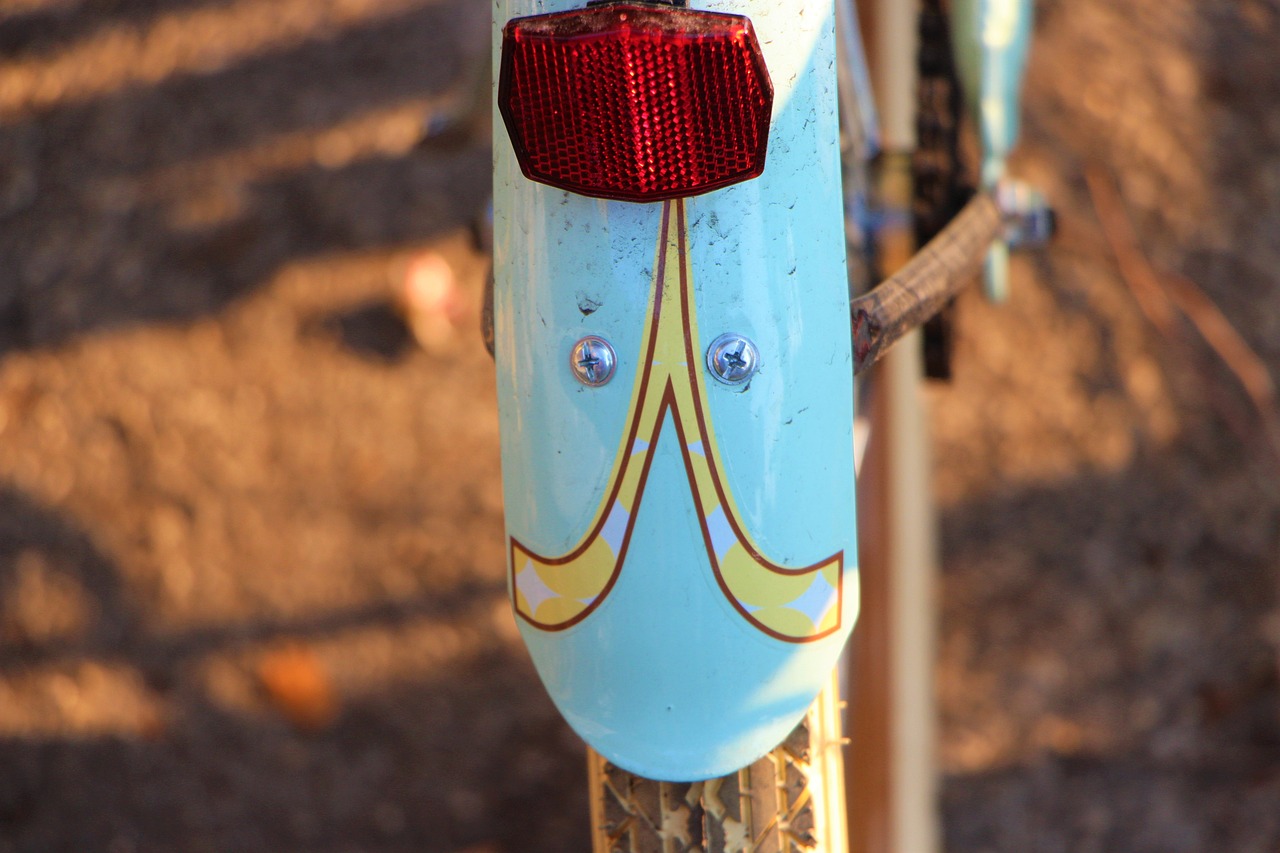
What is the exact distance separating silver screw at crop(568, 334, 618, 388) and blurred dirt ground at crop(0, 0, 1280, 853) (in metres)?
0.98

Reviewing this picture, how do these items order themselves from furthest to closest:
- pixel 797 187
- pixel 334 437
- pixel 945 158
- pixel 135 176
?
pixel 135 176 < pixel 334 437 < pixel 945 158 < pixel 797 187

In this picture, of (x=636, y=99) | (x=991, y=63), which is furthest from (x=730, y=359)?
(x=991, y=63)

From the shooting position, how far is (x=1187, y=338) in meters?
1.78

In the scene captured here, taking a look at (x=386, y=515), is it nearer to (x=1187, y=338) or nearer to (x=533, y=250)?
(x=533, y=250)

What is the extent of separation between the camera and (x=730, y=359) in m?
0.74

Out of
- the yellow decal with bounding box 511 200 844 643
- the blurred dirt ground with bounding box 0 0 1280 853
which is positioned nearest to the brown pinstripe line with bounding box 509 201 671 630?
the yellow decal with bounding box 511 200 844 643

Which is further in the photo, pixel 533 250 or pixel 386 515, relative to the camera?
pixel 386 515

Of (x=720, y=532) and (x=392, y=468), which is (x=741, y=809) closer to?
(x=720, y=532)

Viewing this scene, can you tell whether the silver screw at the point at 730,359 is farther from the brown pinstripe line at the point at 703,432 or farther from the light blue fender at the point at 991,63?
the light blue fender at the point at 991,63

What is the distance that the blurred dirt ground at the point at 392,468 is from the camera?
161 centimetres

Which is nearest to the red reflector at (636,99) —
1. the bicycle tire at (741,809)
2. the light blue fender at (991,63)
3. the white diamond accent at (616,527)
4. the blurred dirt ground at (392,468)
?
the white diamond accent at (616,527)

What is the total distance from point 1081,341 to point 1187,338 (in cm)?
18

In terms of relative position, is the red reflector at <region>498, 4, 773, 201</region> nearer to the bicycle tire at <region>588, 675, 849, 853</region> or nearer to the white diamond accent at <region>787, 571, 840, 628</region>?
the white diamond accent at <region>787, 571, 840, 628</region>

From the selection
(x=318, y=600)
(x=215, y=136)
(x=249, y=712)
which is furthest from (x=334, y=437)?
(x=215, y=136)
